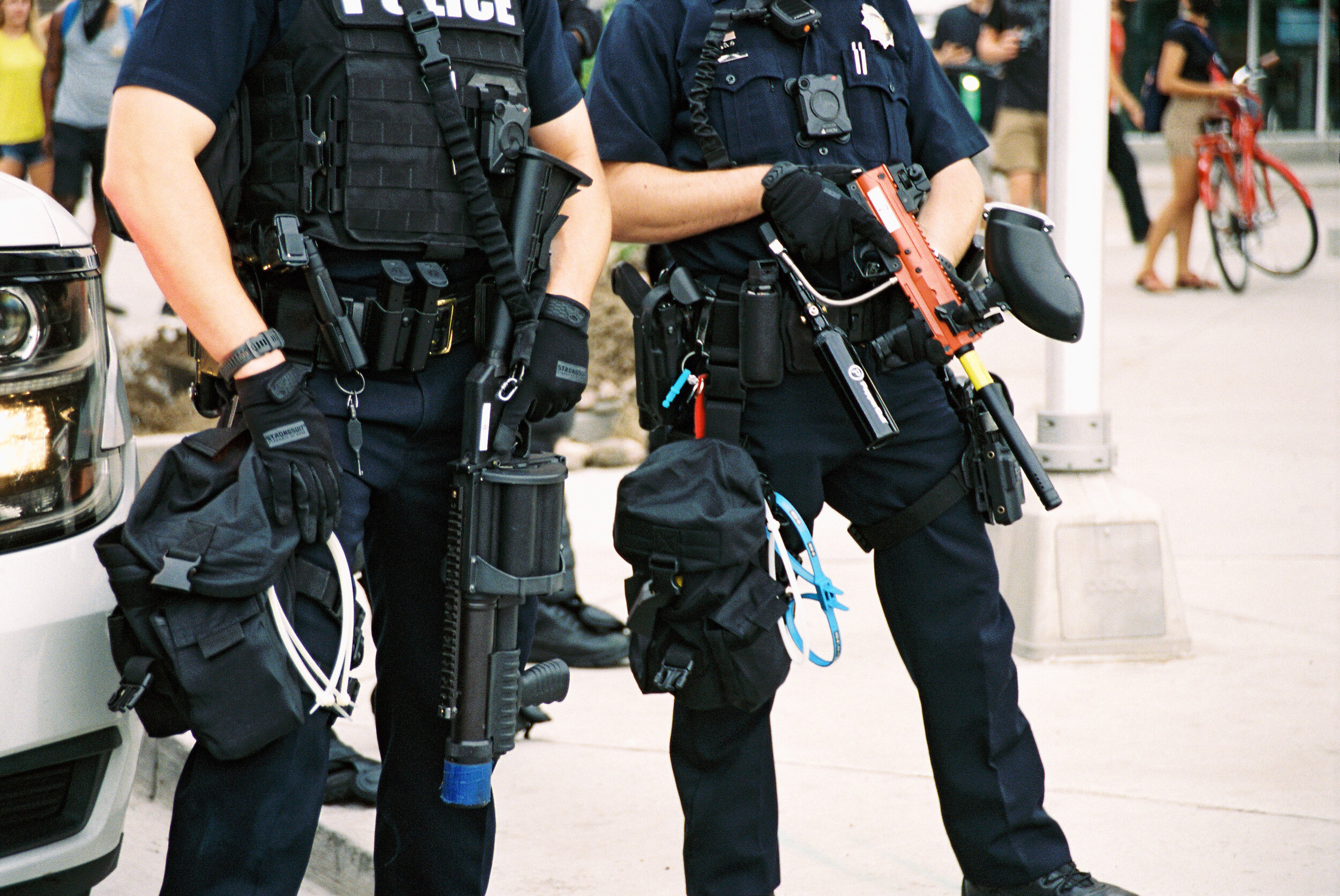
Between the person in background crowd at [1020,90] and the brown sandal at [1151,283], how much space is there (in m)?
0.88

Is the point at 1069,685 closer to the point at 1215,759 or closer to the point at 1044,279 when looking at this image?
the point at 1215,759

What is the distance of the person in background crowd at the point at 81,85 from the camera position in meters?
6.77

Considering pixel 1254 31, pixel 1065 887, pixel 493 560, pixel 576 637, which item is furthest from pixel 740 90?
pixel 1254 31

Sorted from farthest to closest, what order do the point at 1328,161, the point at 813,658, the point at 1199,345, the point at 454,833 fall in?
the point at 1328,161, the point at 1199,345, the point at 813,658, the point at 454,833

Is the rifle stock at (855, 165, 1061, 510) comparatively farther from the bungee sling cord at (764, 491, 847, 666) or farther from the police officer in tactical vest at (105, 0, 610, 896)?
the police officer in tactical vest at (105, 0, 610, 896)

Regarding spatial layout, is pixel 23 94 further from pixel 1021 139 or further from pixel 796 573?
pixel 1021 139

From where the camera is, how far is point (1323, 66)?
2306 cm

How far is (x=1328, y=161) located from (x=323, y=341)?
2216cm

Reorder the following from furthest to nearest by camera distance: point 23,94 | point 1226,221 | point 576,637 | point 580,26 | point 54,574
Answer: point 1226,221, point 23,94, point 580,26, point 576,637, point 54,574

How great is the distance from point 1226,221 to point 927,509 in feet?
29.8

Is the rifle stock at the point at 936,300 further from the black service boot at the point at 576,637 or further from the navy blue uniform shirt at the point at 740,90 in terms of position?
the black service boot at the point at 576,637

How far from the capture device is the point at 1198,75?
989 cm

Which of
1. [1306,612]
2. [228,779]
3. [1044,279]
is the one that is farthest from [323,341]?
[1306,612]

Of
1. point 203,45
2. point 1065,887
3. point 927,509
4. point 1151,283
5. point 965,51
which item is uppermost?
point 965,51
